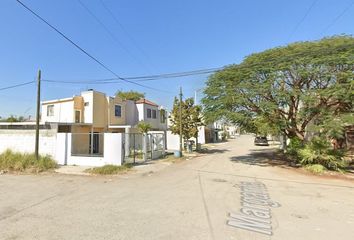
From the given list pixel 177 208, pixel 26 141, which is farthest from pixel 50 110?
pixel 177 208

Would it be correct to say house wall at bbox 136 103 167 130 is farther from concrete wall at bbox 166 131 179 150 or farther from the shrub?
the shrub

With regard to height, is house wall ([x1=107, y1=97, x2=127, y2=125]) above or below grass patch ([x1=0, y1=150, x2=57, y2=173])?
above

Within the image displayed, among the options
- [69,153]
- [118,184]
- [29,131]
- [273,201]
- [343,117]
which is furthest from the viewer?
[29,131]

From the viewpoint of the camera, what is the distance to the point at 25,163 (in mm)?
15023

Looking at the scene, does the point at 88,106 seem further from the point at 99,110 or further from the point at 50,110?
the point at 50,110

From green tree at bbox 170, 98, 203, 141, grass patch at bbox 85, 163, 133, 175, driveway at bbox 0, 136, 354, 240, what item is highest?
green tree at bbox 170, 98, 203, 141

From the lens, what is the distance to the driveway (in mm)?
5328

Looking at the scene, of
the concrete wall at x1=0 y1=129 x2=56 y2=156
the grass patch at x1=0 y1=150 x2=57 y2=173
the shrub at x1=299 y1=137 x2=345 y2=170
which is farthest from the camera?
the concrete wall at x1=0 y1=129 x2=56 y2=156

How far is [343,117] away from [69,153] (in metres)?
16.4

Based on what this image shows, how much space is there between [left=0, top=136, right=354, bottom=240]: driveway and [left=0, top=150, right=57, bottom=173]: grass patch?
290cm

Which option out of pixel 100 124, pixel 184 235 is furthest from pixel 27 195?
pixel 100 124

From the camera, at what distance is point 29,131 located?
17.7 m

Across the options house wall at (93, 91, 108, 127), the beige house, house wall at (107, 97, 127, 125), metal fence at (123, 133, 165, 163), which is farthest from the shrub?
house wall at (107, 97, 127, 125)

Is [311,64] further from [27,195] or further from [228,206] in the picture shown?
[27,195]
